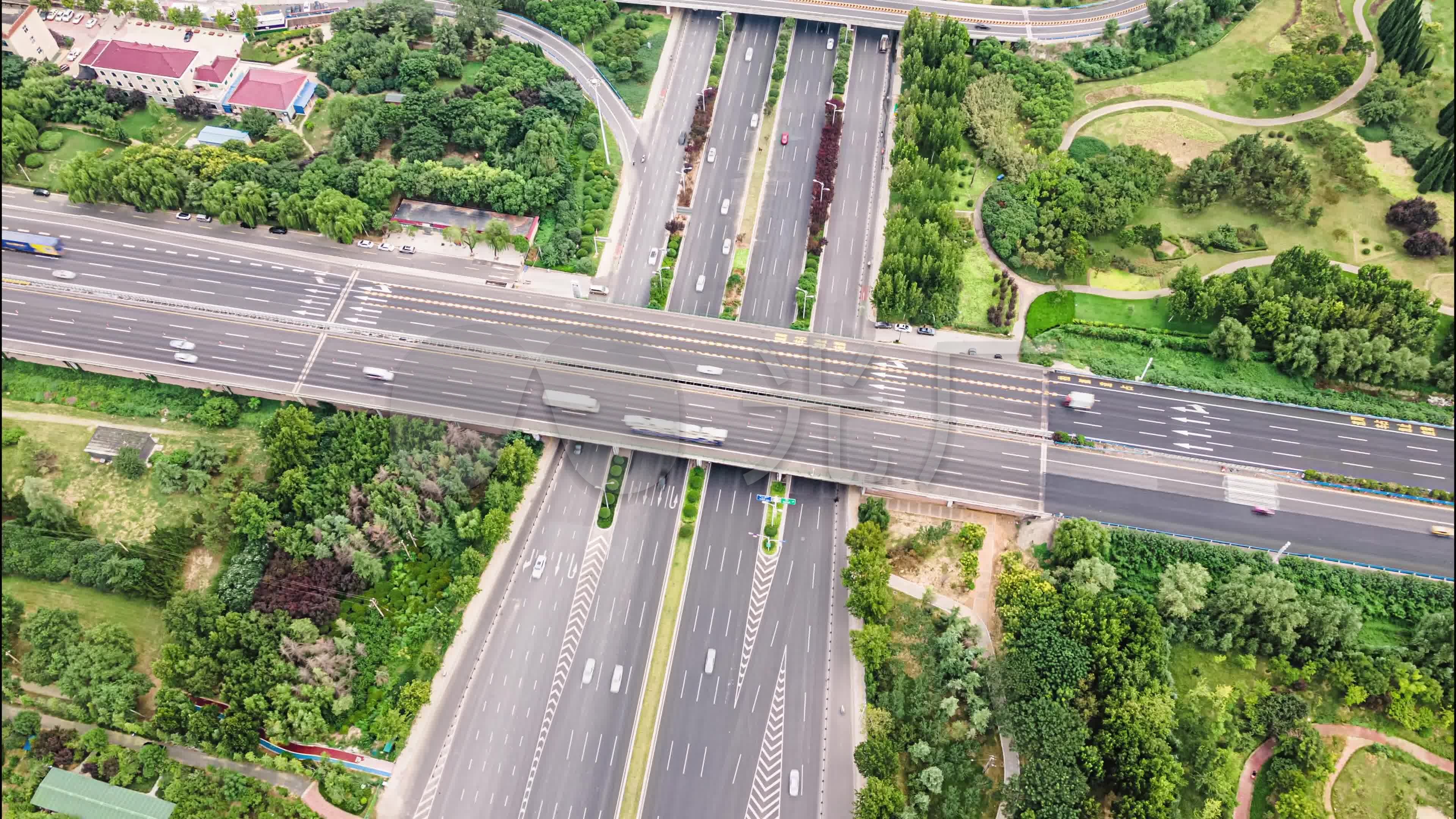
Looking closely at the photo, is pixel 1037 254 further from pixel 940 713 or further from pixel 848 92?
pixel 940 713

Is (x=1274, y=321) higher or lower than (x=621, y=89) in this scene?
lower

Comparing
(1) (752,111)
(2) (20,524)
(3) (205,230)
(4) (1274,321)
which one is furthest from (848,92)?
(2) (20,524)

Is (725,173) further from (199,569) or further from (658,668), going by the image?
(199,569)

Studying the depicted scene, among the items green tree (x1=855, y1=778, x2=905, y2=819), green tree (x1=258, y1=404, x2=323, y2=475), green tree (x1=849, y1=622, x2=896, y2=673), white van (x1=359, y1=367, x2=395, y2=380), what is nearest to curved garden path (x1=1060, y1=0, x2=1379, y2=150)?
green tree (x1=849, y1=622, x2=896, y2=673)

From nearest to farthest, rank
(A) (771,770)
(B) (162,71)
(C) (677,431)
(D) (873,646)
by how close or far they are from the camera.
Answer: (A) (771,770)
(D) (873,646)
(C) (677,431)
(B) (162,71)

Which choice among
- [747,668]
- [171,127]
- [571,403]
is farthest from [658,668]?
[171,127]
